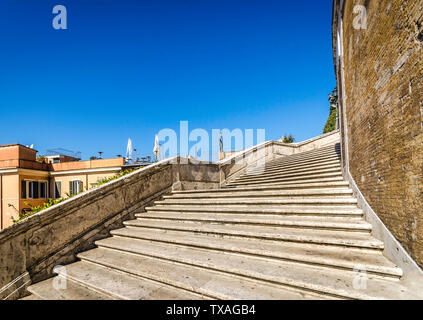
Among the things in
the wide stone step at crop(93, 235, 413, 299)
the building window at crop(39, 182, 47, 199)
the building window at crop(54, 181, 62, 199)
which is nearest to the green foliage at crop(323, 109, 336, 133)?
the wide stone step at crop(93, 235, 413, 299)

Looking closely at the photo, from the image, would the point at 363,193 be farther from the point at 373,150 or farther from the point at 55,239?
the point at 55,239

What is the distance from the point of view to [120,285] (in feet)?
10.6

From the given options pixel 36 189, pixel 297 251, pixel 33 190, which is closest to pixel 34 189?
pixel 33 190

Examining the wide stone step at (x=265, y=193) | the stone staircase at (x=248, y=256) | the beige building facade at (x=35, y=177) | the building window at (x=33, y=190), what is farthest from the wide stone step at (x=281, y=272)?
the building window at (x=33, y=190)

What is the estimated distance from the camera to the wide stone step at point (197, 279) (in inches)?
104

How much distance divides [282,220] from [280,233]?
1.51ft

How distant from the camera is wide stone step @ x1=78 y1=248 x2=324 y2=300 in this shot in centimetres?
265

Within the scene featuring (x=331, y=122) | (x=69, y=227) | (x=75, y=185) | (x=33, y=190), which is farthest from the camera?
(x=331, y=122)

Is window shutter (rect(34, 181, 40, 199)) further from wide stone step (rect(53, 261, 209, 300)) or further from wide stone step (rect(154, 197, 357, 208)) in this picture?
wide stone step (rect(53, 261, 209, 300))

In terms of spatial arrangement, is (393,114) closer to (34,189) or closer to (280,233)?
(280,233)

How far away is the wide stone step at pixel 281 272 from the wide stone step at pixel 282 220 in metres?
0.95

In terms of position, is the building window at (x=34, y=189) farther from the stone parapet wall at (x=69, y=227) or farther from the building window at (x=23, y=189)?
the stone parapet wall at (x=69, y=227)
